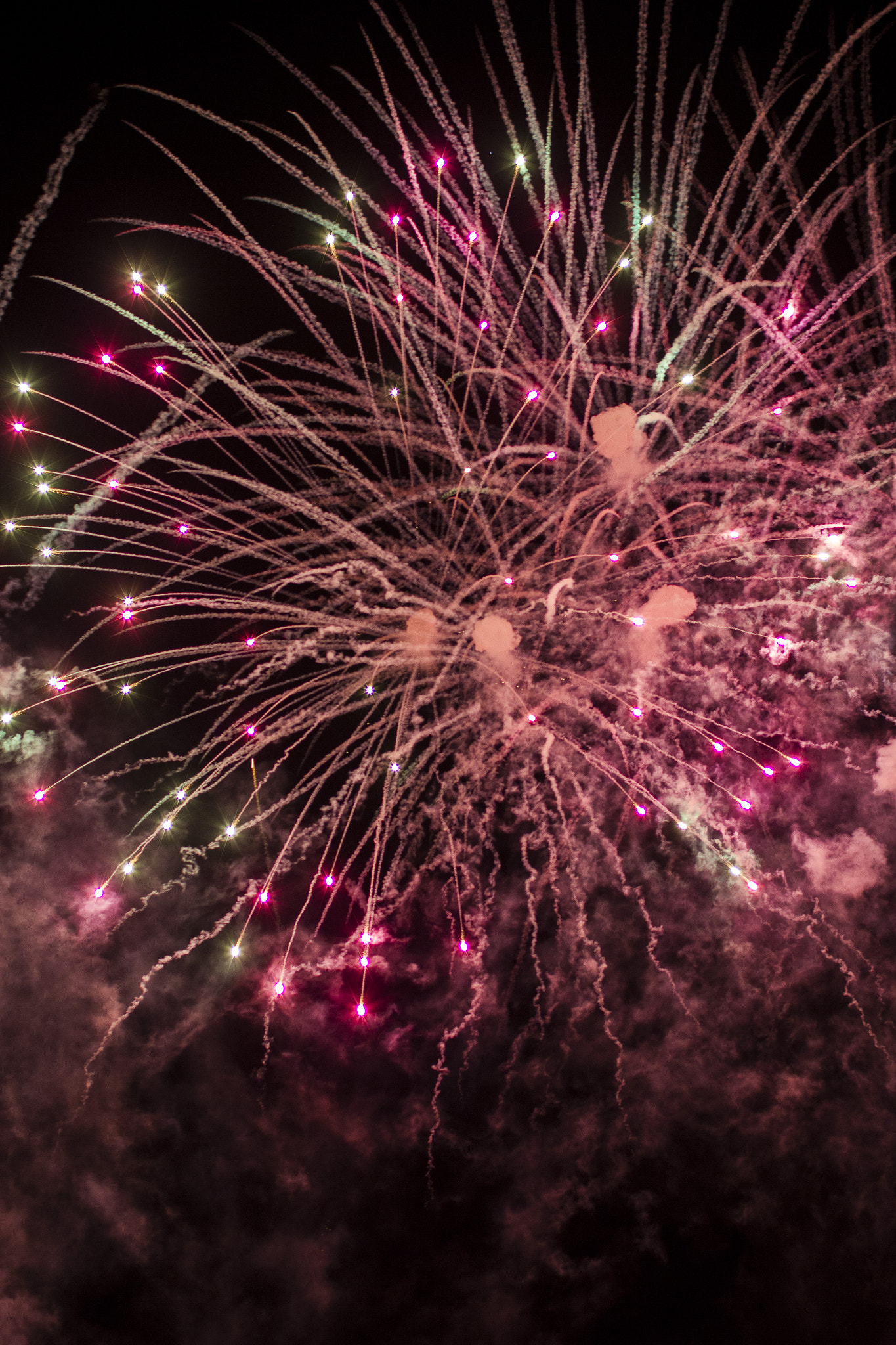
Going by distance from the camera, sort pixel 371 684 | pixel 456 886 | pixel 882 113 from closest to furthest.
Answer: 1. pixel 882 113
2. pixel 371 684
3. pixel 456 886

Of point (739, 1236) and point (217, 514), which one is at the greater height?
point (217, 514)

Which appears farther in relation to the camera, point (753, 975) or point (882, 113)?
point (753, 975)

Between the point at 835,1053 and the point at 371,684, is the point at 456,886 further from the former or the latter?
the point at 835,1053

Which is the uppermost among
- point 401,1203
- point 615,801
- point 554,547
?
point 554,547

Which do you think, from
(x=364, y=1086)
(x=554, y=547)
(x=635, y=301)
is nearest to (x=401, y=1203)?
(x=364, y=1086)

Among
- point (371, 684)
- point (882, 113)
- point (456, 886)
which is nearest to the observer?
point (882, 113)

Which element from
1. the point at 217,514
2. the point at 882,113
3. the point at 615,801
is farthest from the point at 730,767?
the point at 882,113
